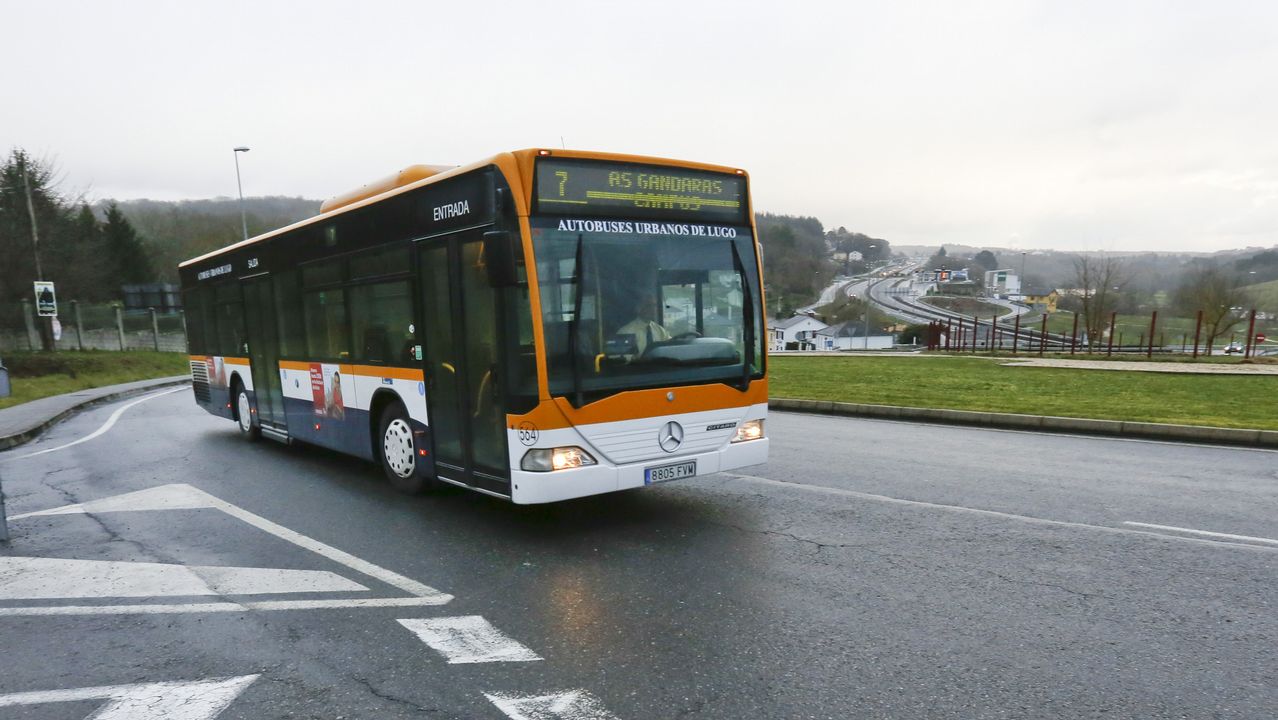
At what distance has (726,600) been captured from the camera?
452cm

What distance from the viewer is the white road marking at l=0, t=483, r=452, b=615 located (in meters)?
4.67

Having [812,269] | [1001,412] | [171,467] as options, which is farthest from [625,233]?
[812,269]

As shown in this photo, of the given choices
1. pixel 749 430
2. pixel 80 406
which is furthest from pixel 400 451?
pixel 80 406

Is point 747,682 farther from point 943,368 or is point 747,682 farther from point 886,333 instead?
point 886,333

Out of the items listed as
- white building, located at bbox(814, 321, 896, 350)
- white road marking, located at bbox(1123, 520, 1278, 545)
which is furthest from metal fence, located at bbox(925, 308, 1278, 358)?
white road marking, located at bbox(1123, 520, 1278, 545)

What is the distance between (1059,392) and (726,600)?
44.9 feet

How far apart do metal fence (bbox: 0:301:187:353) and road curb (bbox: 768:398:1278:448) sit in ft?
109

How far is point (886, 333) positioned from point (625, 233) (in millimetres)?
102460

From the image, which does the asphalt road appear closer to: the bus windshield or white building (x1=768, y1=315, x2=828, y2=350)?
the bus windshield

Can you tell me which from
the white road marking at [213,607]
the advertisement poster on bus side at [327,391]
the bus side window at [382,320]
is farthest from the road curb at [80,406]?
the white road marking at [213,607]

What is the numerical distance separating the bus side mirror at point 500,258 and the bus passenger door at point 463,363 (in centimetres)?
36

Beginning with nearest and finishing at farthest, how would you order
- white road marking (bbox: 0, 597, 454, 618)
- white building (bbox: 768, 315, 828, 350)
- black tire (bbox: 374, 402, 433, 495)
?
white road marking (bbox: 0, 597, 454, 618) → black tire (bbox: 374, 402, 433, 495) → white building (bbox: 768, 315, 828, 350)

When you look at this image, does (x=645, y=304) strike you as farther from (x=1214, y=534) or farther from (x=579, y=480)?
(x=1214, y=534)

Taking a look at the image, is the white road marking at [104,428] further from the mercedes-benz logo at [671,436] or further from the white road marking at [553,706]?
the white road marking at [553,706]
